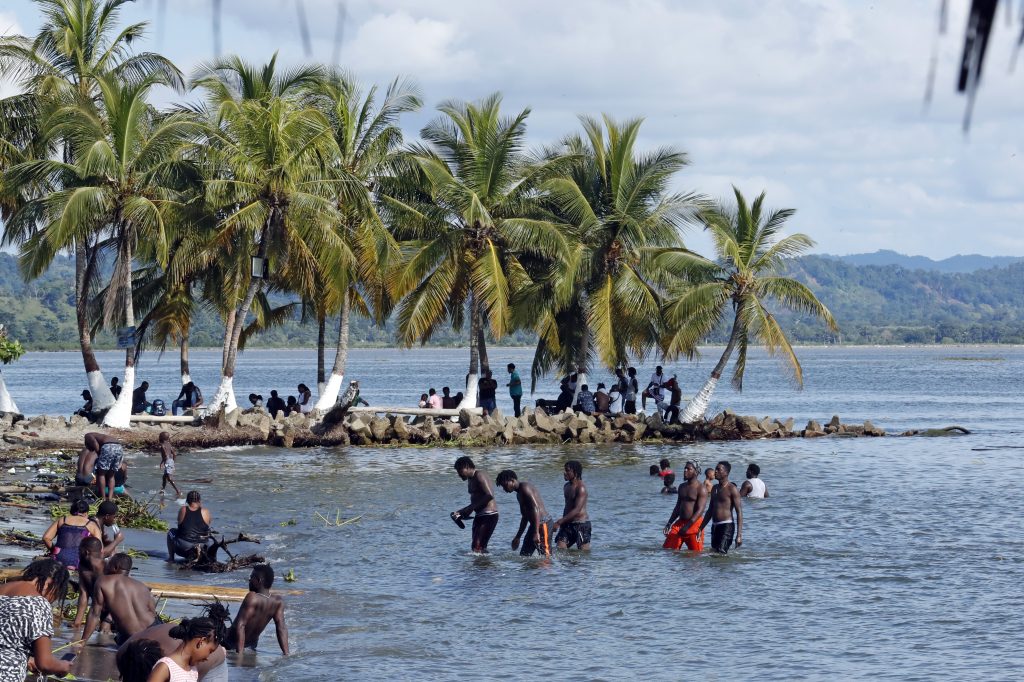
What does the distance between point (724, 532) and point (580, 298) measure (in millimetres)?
18462

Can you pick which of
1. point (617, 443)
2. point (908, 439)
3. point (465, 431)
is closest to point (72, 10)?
point (465, 431)

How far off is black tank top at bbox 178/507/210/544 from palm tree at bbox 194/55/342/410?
1487cm

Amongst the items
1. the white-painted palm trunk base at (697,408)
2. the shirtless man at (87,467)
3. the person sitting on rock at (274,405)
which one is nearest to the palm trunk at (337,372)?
the person sitting on rock at (274,405)

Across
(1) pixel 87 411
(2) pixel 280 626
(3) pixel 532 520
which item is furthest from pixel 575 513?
(1) pixel 87 411

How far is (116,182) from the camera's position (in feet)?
98.2

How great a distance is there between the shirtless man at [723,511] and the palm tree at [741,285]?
50.6 feet

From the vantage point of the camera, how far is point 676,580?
17.1 meters

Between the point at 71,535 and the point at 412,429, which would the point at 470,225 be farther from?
the point at 71,535

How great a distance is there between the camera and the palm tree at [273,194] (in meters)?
30.6

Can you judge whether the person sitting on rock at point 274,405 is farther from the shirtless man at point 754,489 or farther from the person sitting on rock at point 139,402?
the shirtless man at point 754,489

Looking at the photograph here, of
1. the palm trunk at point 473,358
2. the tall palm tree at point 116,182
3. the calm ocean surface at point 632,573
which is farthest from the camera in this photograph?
the palm trunk at point 473,358

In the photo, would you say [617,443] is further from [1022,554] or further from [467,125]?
[1022,554]

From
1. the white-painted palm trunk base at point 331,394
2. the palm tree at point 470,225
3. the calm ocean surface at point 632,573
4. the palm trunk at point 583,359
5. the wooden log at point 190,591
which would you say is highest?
the palm tree at point 470,225

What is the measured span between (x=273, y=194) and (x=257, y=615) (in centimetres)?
2070
